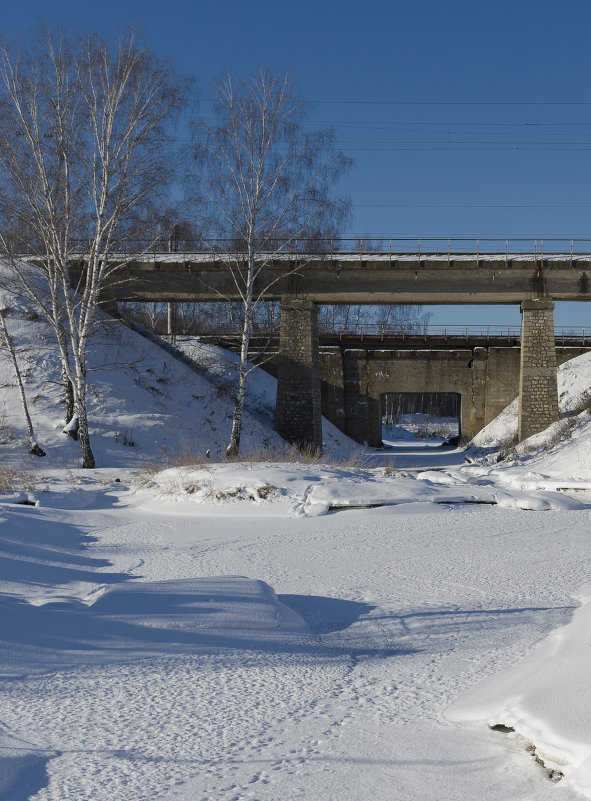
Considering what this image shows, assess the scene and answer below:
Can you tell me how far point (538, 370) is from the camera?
2375cm

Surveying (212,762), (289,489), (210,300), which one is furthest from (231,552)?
(210,300)

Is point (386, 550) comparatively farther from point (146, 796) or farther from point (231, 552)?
point (146, 796)

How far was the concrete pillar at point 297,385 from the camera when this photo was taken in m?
22.8

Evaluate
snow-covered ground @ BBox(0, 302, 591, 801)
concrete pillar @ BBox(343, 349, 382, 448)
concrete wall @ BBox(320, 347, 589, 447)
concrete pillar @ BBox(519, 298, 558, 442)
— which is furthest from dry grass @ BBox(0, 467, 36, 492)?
concrete pillar @ BBox(343, 349, 382, 448)

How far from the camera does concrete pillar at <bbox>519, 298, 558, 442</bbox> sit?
23703 millimetres

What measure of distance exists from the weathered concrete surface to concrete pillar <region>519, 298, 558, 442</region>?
54cm

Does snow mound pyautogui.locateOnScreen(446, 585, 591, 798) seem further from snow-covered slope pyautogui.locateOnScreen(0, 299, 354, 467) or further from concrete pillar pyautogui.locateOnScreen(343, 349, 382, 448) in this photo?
concrete pillar pyautogui.locateOnScreen(343, 349, 382, 448)

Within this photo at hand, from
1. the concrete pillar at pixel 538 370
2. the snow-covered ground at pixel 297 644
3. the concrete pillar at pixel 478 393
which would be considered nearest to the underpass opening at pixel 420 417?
the concrete pillar at pixel 478 393

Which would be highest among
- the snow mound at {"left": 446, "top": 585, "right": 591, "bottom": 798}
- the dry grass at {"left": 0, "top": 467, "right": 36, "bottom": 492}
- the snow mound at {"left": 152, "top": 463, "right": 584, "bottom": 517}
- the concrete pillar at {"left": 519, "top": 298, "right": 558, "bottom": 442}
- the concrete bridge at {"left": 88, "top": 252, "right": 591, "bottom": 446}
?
the concrete bridge at {"left": 88, "top": 252, "right": 591, "bottom": 446}

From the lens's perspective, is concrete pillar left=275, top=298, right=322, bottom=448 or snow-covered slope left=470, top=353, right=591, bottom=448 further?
snow-covered slope left=470, top=353, right=591, bottom=448

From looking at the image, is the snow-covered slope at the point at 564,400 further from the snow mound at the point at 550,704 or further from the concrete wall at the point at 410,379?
the snow mound at the point at 550,704

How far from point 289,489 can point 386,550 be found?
3002mm

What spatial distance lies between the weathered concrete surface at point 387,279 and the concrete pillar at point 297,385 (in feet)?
4.51

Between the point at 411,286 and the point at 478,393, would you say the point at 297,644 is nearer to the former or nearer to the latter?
the point at 411,286
